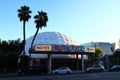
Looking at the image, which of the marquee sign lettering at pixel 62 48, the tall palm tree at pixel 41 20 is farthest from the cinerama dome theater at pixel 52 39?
the tall palm tree at pixel 41 20

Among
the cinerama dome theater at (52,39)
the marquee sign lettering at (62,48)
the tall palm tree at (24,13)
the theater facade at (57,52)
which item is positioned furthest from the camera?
the cinerama dome theater at (52,39)

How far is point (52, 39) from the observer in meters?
88.3

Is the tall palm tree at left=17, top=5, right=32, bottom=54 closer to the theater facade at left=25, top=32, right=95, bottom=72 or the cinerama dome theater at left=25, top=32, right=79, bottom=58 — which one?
the theater facade at left=25, top=32, right=95, bottom=72

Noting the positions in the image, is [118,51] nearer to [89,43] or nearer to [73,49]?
[73,49]

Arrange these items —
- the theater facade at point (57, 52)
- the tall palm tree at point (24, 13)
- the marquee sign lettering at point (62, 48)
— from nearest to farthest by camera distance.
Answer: the tall palm tree at point (24, 13) < the marquee sign lettering at point (62, 48) < the theater facade at point (57, 52)

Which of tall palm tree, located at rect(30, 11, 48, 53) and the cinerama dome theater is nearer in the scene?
tall palm tree, located at rect(30, 11, 48, 53)

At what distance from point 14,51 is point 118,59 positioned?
3658cm

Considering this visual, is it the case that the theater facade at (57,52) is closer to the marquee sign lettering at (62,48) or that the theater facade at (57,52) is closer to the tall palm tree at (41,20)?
the marquee sign lettering at (62,48)

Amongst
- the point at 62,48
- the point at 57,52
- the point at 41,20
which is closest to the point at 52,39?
the point at 57,52

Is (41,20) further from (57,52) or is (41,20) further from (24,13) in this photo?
(57,52)

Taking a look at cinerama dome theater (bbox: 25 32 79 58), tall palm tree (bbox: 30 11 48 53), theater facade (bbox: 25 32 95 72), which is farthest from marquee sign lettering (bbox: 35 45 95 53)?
cinerama dome theater (bbox: 25 32 79 58)

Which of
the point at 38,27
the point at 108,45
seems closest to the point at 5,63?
the point at 38,27

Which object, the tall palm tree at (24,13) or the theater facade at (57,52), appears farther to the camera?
the theater facade at (57,52)

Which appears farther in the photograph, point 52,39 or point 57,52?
point 52,39
